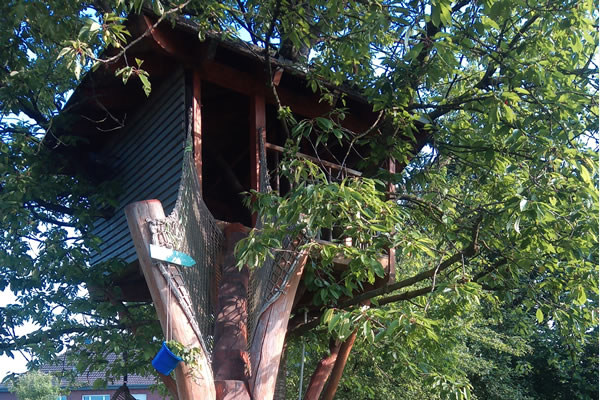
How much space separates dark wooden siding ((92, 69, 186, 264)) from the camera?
5.80m

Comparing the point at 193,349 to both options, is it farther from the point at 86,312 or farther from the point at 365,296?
the point at 86,312

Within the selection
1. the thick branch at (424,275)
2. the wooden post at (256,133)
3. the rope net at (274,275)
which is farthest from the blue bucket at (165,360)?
the thick branch at (424,275)

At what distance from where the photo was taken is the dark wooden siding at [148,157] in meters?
5.80

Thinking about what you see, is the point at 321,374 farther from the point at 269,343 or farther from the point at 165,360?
the point at 165,360

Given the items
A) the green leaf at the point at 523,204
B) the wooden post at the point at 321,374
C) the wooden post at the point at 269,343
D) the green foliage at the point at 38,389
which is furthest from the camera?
the green foliage at the point at 38,389

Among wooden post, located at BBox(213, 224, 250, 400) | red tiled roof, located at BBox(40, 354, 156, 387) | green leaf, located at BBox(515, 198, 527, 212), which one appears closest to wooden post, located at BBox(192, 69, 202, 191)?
wooden post, located at BBox(213, 224, 250, 400)

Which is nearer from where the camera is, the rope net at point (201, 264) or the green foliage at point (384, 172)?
the rope net at point (201, 264)

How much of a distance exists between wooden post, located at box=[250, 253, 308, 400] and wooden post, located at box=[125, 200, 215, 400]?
43 cm

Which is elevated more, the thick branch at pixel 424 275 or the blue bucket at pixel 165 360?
the thick branch at pixel 424 275

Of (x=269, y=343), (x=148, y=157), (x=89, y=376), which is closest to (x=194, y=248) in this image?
(x=269, y=343)

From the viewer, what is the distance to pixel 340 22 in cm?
560

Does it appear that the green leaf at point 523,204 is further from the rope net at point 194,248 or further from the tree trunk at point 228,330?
the rope net at point 194,248

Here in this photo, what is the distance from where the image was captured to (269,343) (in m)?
4.61

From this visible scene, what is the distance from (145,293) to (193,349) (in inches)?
150
